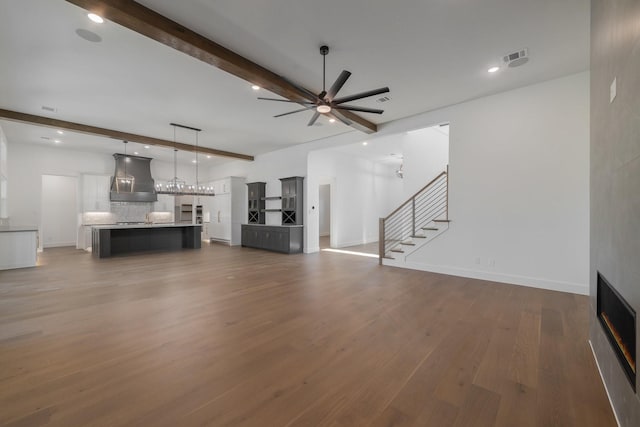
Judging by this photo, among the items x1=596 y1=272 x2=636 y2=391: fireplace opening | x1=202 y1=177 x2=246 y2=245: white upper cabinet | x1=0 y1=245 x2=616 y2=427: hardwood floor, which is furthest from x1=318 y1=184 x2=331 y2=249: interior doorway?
x1=596 y1=272 x2=636 y2=391: fireplace opening

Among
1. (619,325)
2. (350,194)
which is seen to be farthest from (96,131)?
(619,325)

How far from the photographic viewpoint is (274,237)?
332 inches

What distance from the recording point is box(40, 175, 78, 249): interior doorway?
935 cm

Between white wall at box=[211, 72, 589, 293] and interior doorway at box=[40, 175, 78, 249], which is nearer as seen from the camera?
white wall at box=[211, 72, 589, 293]

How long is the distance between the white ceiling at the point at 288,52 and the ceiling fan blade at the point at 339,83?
1.92 feet

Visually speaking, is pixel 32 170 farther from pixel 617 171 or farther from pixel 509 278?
pixel 509 278

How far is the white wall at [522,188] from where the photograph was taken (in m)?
4.06

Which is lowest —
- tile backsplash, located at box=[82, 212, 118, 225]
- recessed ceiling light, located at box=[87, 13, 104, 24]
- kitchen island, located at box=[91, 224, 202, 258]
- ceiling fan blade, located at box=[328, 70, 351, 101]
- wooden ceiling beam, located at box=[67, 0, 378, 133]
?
kitchen island, located at box=[91, 224, 202, 258]

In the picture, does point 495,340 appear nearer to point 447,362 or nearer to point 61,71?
point 447,362

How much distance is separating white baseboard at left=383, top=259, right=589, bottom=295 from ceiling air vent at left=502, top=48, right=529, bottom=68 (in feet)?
10.9

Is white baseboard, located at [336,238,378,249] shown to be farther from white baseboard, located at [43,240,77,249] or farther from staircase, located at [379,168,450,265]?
white baseboard, located at [43,240,77,249]

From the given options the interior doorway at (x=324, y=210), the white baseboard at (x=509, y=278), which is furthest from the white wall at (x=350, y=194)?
the white baseboard at (x=509, y=278)

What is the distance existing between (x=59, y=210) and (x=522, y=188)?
14.0 m

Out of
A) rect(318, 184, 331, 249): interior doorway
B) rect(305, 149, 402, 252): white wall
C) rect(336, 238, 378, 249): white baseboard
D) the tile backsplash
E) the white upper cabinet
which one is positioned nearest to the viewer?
rect(305, 149, 402, 252): white wall
